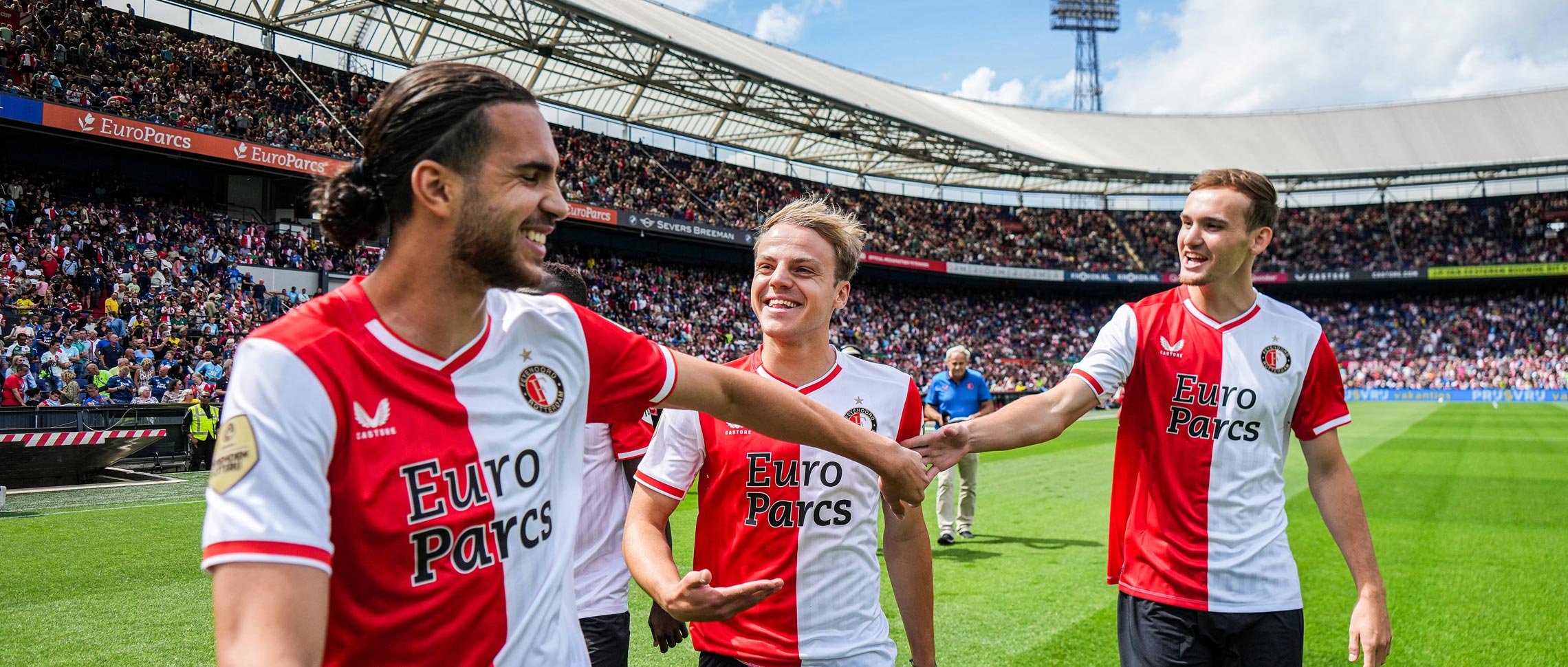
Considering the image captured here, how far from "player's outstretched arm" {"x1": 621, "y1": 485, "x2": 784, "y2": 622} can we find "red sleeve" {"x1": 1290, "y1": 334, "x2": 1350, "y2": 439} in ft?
6.90

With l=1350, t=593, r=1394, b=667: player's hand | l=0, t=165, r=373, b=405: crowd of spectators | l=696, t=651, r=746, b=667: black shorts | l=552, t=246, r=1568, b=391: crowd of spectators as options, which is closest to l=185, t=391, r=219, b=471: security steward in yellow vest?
l=0, t=165, r=373, b=405: crowd of spectators

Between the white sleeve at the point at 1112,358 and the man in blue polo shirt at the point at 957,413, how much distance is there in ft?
23.3

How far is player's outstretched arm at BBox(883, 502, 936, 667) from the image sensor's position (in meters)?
3.29

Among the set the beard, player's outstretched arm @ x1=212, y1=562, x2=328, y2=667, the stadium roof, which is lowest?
player's outstretched arm @ x1=212, y1=562, x2=328, y2=667

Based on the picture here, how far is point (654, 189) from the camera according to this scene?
3916cm

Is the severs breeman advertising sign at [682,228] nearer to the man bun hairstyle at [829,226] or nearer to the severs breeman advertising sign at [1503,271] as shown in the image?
the man bun hairstyle at [829,226]

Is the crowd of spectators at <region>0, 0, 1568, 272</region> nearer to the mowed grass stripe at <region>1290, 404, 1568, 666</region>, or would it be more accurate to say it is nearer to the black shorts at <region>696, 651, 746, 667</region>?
the mowed grass stripe at <region>1290, 404, 1568, 666</region>

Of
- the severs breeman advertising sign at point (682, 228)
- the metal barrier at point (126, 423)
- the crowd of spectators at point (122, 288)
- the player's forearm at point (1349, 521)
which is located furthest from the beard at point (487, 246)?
the severs breeman advertising sign at point (682, 228)

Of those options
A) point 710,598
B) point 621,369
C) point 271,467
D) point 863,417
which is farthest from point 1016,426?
point 271,467

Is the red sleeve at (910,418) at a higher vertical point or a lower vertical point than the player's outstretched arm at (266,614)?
higher

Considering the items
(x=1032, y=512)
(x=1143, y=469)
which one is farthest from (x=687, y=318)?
(x=1143, y=469)

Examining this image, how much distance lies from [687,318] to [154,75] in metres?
19.4

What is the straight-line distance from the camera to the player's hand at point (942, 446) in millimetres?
3000

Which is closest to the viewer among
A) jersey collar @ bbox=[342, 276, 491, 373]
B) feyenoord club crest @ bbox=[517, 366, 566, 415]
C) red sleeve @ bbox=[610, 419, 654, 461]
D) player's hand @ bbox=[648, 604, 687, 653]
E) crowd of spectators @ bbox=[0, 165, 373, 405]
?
jersey collar @ bbox=[342, 276, 491, 373]
